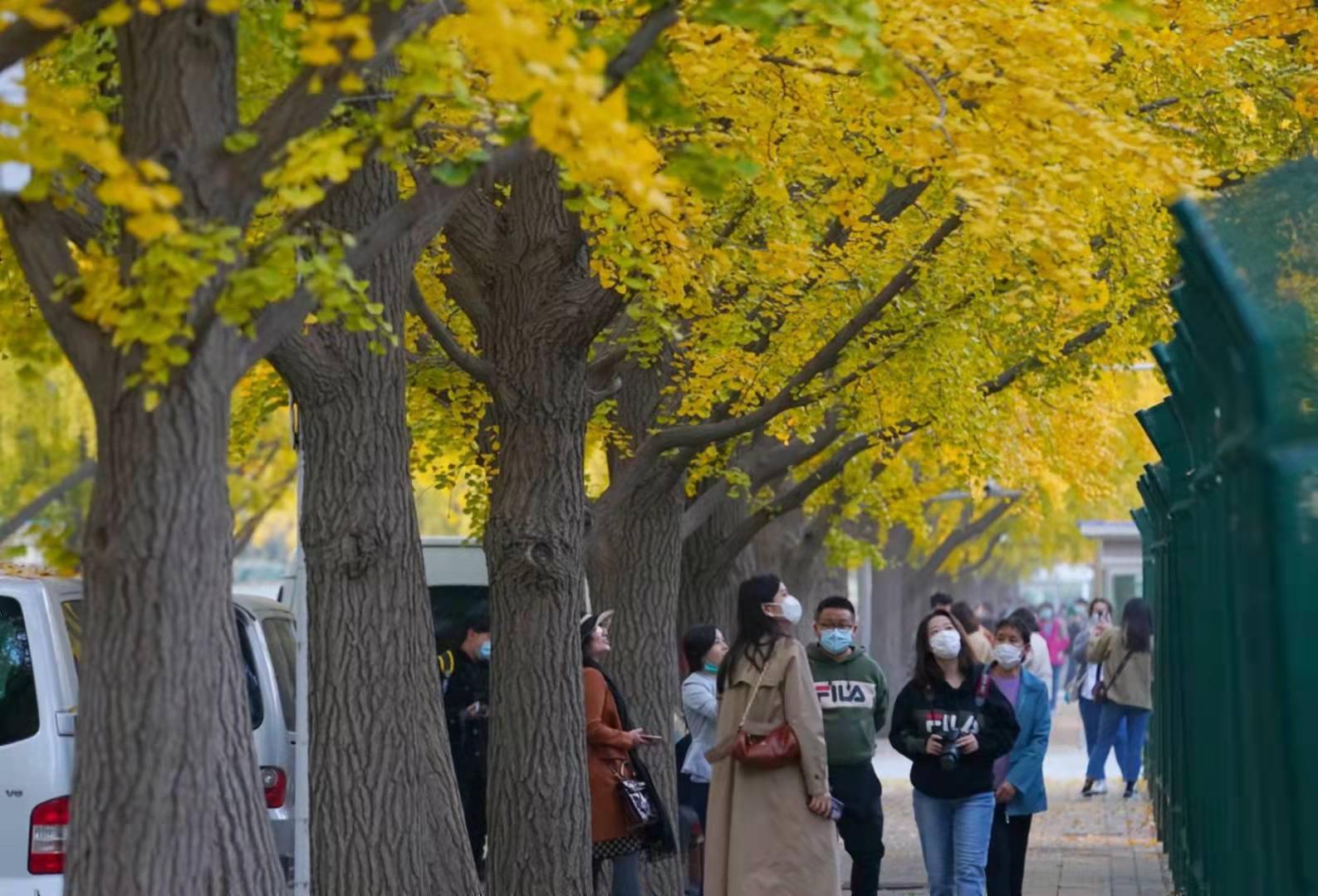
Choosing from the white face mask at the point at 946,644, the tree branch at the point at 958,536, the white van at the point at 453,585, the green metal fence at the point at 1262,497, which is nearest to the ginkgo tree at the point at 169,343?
the green metal fence at the point at 1262,497

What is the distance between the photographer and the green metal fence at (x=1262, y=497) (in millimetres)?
5953

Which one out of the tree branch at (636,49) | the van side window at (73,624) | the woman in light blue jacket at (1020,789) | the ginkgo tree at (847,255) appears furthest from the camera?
the woman in light blue jacket at (1020,789)

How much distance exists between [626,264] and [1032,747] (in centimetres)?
420

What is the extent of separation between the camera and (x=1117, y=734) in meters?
22.4

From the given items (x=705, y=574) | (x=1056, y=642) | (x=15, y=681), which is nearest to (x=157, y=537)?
(x=15, y=681)

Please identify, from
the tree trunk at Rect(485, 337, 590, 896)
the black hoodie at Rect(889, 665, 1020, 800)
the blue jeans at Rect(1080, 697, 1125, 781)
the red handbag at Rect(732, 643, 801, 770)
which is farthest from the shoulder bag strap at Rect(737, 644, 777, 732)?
the blue jeans at Rect(1080, 697, 1125, 781)

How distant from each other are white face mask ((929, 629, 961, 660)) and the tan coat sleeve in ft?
4.34

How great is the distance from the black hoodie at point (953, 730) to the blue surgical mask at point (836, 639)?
0.36 metres

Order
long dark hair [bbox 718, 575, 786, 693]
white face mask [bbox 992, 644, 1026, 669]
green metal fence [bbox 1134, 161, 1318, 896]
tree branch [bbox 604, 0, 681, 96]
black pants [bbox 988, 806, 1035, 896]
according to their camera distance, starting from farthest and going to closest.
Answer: white face mask [bbox 992, 644, 1026, 669]
black pants [bbox 988, 806, 1035, 896]
long dark hair [bbox 718, 575, 786, 693]
tree branch [bbox 604, 0, 681, 96]
green metal fence [bbox 1134, 161, 1318, 896]

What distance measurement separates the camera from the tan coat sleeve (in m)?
10.4

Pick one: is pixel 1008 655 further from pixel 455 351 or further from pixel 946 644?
pixel 455 351

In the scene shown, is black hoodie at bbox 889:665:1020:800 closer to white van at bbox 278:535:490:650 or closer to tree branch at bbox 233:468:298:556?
white van at bbox 278:535:490:650

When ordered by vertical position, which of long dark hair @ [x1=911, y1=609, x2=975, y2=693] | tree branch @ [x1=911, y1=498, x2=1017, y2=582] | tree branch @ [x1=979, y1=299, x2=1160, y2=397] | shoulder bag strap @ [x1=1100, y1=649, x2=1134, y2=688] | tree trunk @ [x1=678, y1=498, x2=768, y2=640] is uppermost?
tree branch @ [x1=911, y1=498, x2=1017, y2=582]

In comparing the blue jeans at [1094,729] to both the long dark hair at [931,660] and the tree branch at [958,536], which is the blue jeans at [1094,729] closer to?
the long dark hair at [931,660]
